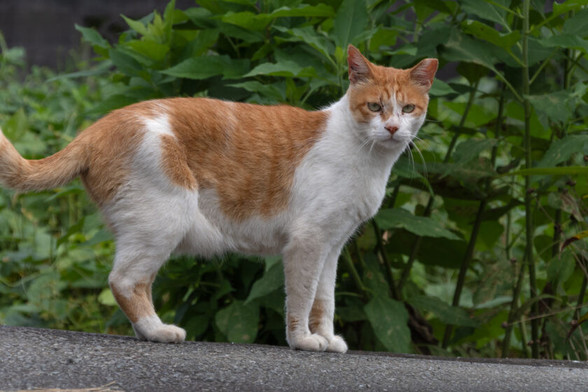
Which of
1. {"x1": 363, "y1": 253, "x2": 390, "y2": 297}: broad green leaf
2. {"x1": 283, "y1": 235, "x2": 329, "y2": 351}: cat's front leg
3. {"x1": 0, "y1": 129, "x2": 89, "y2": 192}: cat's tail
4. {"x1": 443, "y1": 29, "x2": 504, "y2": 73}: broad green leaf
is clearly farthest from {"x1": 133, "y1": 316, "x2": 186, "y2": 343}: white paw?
{"x1": 443, "y1": 29, "x2": 504, "y2": 73}: broad green leaf

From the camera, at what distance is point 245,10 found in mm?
3549

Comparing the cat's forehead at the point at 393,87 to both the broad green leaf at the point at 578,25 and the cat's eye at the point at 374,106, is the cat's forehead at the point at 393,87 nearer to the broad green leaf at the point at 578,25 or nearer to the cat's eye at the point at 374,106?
the cat's eye at the point at 374,106

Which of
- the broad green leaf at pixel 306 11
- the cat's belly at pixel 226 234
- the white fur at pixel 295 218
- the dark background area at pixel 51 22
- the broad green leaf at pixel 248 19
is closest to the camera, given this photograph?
the white fur at pixel 295 218

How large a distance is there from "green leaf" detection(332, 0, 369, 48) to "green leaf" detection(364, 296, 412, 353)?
1.12 m

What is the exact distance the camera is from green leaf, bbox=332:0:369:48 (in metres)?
3.23

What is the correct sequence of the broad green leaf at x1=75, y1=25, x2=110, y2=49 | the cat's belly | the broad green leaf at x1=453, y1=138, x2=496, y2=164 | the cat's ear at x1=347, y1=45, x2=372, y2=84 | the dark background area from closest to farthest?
the cat's belly, the cat's ear at x1=347, y1=45, x2=372, y2=84, the broad green leaf at x1=453, y1=138, x2=496, y2=164, the broad green leaf at x1=75, y1=25, x2=110, y2=49, the dark background area

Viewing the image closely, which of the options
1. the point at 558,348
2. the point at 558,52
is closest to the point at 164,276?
the point at 558,348

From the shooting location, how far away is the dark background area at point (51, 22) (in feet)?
24.4

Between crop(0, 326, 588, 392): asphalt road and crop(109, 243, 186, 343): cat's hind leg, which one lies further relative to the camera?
crop(109, 243, 186, 343): cat's hind leg

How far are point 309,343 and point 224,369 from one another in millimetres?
654

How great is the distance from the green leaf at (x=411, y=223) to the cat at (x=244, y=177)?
11.0 inches

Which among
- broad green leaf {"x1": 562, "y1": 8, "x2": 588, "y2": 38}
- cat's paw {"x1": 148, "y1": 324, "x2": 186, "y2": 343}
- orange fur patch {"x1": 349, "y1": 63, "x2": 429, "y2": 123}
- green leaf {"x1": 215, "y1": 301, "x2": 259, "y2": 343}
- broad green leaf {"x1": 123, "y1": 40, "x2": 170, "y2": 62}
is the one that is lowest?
green leaf {"x1": 215, "y1": 301, "x2": 259, "y2": 343}

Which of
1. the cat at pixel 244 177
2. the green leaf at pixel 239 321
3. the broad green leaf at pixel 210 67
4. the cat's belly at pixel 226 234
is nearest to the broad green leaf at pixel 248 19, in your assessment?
the broad green leaf at pixel 210 67

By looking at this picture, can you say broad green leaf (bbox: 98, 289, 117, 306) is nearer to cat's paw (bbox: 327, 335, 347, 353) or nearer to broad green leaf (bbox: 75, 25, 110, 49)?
broad green leaf (bbox: 75, 25, 110, 49)
